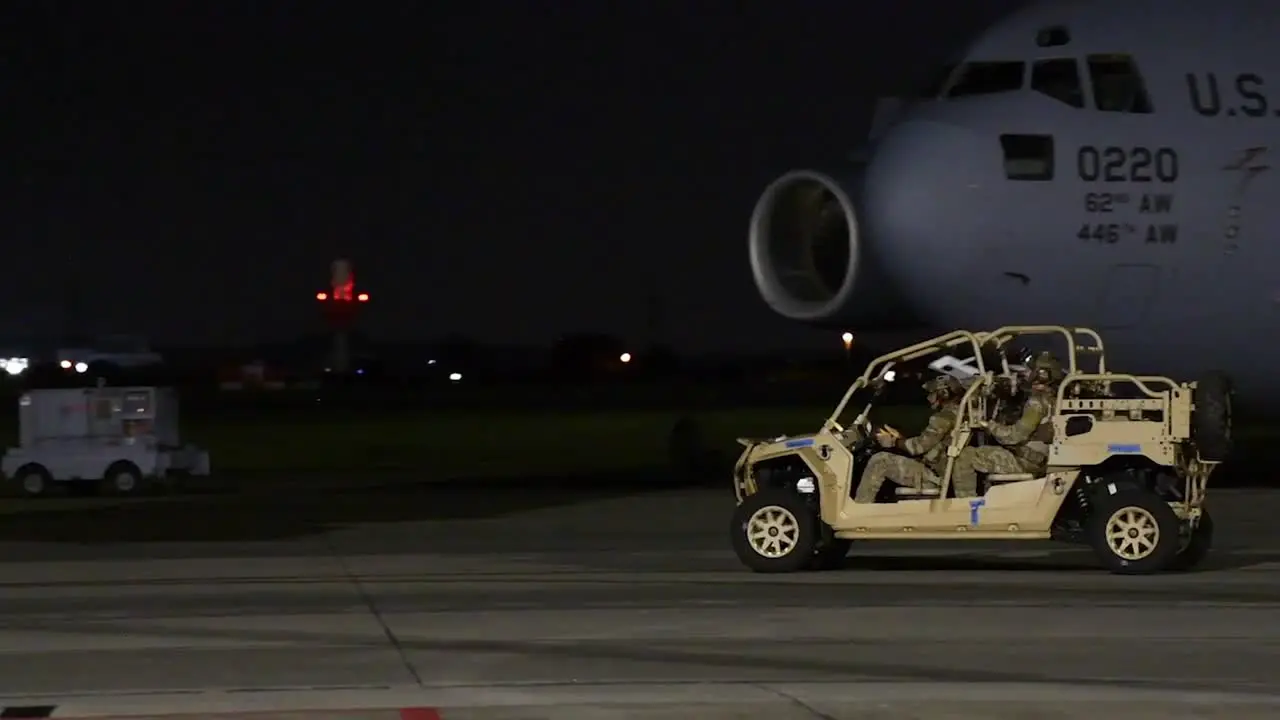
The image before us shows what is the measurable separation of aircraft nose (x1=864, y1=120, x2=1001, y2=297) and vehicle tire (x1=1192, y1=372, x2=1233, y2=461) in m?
4.43

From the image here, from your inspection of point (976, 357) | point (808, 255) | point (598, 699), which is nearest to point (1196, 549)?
point (976, 357)

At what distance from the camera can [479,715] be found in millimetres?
10078

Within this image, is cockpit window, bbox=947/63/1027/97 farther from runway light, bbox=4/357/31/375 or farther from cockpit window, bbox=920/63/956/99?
runway light, bbox=4/357/31/375

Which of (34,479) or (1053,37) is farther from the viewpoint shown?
(34,479)

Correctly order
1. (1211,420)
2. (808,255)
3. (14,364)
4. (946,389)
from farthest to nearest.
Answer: (14,364)
(808,255)
(946,389)
(1211,420)

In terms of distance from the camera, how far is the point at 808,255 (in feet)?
74.8

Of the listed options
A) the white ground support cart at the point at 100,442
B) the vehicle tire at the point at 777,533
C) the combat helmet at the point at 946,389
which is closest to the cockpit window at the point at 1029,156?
the combat helmet at the point at 946,389

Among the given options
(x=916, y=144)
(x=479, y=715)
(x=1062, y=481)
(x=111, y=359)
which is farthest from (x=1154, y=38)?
(x=111, y=359)

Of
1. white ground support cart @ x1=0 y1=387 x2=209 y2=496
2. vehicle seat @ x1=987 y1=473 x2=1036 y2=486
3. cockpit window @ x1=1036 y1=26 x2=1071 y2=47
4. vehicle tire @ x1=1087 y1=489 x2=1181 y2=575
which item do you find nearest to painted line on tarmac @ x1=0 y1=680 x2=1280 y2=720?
vehicle tire @ x1=1087 y1=489 x2=1181 y2=575

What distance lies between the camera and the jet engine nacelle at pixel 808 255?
21.8 metres

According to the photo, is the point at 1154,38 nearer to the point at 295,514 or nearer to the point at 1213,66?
the point at 1213,66

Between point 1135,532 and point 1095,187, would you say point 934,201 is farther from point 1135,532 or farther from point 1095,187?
point 1135,532

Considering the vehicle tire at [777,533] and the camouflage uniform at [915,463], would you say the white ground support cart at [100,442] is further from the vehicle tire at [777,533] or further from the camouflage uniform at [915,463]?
the camouflage uniform at [915,463]

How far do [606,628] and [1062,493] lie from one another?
14.0 feet
